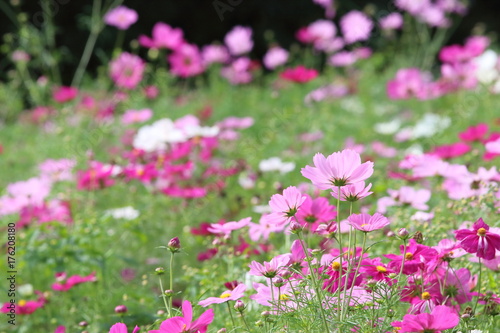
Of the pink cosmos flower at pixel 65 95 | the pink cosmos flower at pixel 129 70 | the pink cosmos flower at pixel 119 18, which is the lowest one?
the pink cosmos flower at pixel 65 95

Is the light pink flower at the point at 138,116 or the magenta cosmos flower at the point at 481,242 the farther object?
the light pink flower at the point at 138,116

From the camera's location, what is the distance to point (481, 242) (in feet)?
2.95

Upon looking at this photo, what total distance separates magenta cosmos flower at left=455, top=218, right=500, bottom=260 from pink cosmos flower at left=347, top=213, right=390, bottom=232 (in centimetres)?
12

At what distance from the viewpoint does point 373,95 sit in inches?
159

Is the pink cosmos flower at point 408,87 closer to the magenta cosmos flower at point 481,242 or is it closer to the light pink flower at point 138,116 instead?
the light pink flower at point 138,116

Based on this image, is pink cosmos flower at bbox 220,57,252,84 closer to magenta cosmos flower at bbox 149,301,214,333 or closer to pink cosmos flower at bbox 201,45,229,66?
pink cosmos flower at bbox 201,45,229,66

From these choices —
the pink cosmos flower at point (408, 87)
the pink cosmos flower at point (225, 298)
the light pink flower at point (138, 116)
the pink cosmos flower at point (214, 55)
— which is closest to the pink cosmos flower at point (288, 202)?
the pink cosmos flower at point (225, 298)

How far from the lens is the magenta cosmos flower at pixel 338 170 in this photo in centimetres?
87

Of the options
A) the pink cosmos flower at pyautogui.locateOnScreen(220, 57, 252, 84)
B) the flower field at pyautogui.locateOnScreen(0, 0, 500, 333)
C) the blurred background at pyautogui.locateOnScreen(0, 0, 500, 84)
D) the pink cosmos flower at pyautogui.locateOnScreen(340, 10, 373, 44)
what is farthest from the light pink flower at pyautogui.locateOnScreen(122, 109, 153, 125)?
the blurred background at pyautogui.locateOnScreen(0, 0, 500, 84)

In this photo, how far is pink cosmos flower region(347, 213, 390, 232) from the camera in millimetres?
874

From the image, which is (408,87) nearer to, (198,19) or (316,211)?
(316,211)

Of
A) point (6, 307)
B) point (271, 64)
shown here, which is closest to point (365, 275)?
point (6, 307)

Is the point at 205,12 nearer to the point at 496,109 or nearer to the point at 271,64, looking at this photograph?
the point at 271,64

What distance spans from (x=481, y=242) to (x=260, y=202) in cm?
115
